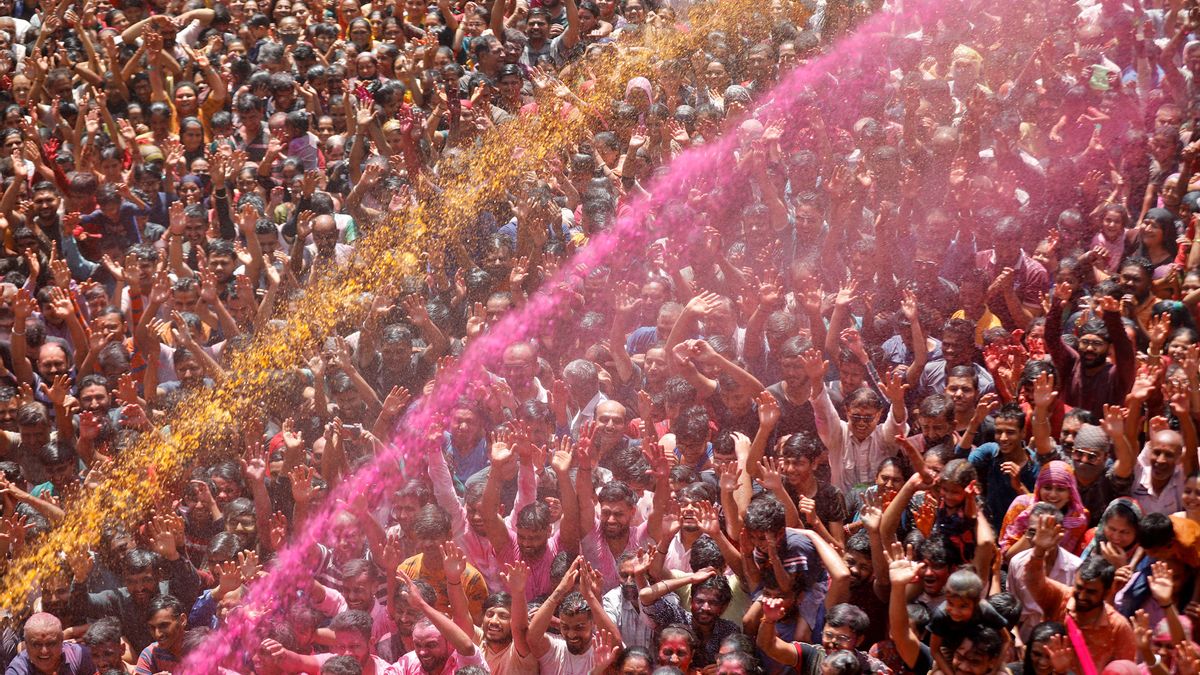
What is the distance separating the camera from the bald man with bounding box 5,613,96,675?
24.8 feet

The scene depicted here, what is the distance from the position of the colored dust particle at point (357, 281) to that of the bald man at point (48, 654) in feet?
2.20

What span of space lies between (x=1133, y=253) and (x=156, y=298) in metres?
Result: 5.89

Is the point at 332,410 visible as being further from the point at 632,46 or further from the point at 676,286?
the point at 632,46

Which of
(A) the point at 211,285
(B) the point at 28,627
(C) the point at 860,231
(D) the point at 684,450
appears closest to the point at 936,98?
(C) the point at 860,231

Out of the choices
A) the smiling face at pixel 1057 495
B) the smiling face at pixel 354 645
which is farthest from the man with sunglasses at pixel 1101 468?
the smiling face at pixel 354 645

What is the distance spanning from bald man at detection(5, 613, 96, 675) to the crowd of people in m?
0.02

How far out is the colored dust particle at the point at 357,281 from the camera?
8758 millimetres

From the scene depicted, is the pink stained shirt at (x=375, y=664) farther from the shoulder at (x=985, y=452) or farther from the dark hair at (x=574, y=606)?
the shoulder at (x=985, y=452)

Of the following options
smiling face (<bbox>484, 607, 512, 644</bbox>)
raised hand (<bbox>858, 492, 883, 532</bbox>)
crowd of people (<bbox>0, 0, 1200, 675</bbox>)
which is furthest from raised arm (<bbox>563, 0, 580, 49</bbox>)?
smiling face (<bbox>484, 607, 512, 644</bbox>)

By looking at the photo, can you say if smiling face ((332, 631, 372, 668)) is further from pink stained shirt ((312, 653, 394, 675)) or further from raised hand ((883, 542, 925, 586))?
raised hand ((883, 542, 925, 586))

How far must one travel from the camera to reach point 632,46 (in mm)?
12836

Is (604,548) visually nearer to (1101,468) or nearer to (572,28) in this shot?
(1101,468)

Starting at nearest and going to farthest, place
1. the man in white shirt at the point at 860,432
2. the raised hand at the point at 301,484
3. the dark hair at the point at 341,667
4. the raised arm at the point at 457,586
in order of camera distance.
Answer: the dark hair at the point at 341,667 → the raised arm at the point at 457,586 → the man in white shirt at the point at 860,432 → the raised hand at the point at 301,484

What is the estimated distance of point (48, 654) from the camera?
7.56 m
